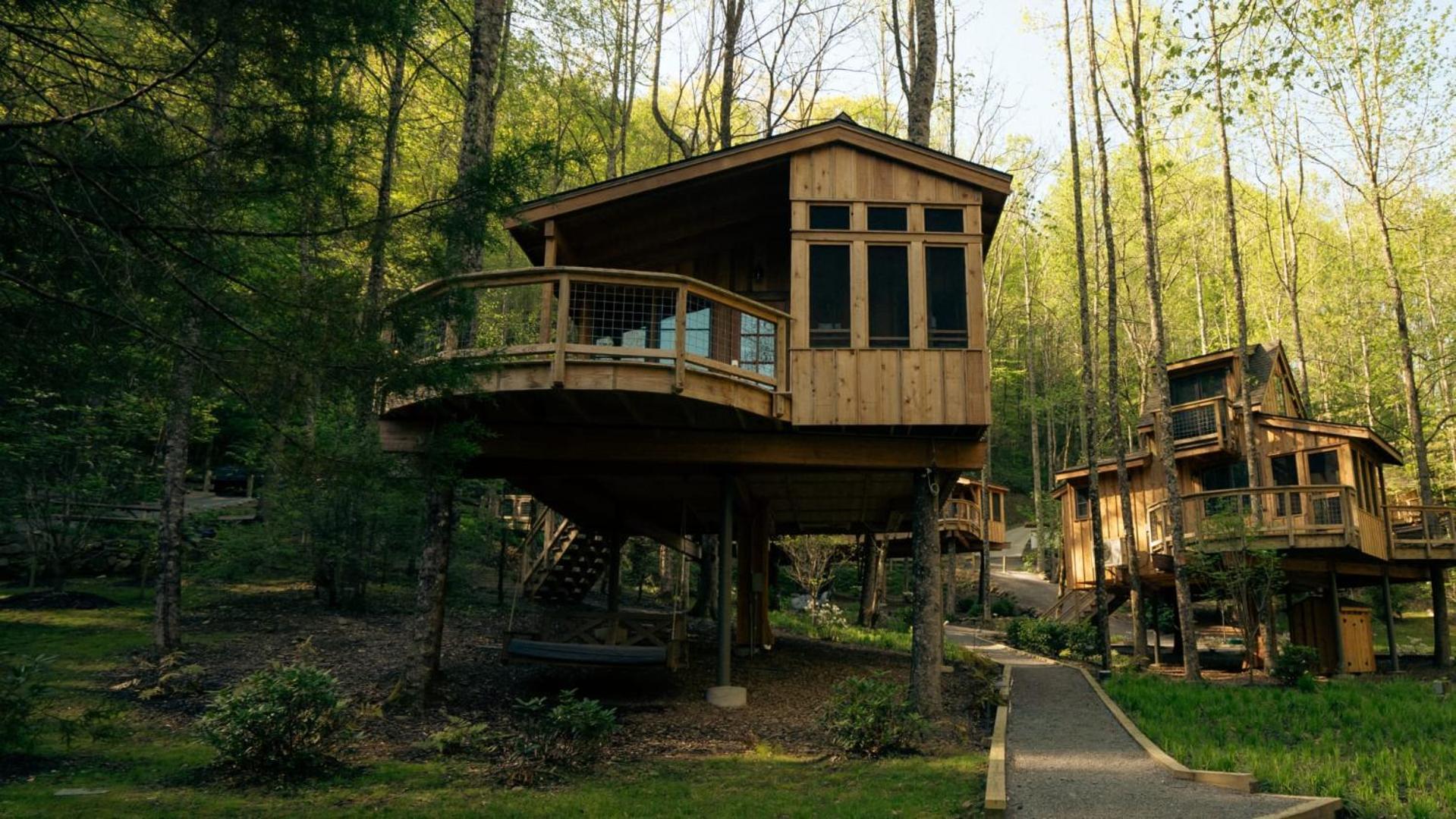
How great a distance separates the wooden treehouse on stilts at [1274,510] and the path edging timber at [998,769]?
921 centimetres

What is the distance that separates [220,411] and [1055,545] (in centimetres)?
3296

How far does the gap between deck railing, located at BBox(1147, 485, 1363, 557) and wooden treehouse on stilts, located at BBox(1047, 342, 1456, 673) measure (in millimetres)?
32

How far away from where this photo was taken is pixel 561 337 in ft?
30.3

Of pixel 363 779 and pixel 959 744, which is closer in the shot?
pixel 363 779

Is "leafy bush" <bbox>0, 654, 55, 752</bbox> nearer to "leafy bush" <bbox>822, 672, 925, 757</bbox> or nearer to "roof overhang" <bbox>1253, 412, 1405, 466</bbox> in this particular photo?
"leafy bush" <bbox>822, 672, 925, 757</bbox>

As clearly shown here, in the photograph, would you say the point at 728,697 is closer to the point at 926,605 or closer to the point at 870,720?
the point at 870,720

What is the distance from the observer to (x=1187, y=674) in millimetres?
17094

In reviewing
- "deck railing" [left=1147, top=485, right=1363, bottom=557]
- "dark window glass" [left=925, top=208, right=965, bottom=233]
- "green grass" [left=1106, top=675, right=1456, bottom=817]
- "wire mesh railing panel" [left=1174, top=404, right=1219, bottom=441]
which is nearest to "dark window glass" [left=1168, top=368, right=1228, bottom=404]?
"wire mesh railing panel" [left=1174, top=404, right=1219, bottom=441]

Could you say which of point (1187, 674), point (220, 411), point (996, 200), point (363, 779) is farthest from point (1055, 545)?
point (363, 779)

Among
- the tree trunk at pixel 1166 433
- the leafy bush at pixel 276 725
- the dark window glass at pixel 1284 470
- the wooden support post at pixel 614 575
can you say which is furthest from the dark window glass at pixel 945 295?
the dark window glass at pixel 1284 470

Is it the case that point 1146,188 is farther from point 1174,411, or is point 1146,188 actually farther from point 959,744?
point 959,744

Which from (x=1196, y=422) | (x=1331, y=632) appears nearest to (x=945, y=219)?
(x=1196, y=422)

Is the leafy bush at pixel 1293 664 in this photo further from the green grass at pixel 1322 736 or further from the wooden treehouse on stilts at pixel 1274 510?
the wooden treehouse on stilts at pixel 1274 510

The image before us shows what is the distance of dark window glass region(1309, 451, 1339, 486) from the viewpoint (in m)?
22.1
